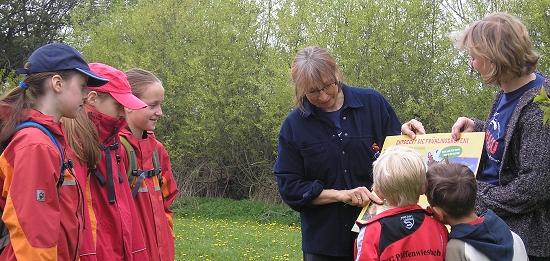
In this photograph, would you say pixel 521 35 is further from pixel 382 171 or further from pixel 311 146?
pixel 311 146

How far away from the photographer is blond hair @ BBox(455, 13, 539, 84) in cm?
306

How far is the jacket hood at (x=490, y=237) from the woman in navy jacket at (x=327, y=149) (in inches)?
32.6

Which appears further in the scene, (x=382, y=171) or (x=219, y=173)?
(x=219, y=173)

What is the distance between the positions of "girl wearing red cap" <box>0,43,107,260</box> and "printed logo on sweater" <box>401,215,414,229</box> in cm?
144

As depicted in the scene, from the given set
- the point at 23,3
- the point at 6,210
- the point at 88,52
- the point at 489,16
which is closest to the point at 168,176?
the point at 6,210

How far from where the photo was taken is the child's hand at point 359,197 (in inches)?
136

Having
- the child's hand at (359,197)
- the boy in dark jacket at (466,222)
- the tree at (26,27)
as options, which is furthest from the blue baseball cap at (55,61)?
the tree at (26,27)

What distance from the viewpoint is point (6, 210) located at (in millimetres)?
2973

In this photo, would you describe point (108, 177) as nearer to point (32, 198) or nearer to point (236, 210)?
point (32, 198)

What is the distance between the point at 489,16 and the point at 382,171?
33.2 inches

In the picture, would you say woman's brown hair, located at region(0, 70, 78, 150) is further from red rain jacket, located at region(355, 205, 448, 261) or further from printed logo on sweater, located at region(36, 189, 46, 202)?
red rain jacket, located at region(355, 205, 448, 261)

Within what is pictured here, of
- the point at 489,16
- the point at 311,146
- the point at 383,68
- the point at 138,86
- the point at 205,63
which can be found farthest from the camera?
the point at 205,63

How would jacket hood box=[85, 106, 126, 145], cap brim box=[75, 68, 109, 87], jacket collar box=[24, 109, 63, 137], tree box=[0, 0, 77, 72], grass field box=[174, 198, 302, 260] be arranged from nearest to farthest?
jacket collar box=[24, 109, 63, 137]
cap brim box=[75, 68, 109, 87]
jacket hood box=[85, 106, 126, 145]
grass field box=[174, 198, 302, 260]
tree box=[0, 0, 77, 72]

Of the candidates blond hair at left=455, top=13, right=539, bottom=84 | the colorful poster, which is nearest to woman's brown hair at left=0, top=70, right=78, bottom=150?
the colorful poster
